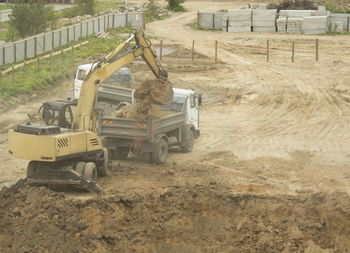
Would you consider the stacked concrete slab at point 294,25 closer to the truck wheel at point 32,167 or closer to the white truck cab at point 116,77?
the white truck cab at point 116,77

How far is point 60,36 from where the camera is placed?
40.0 meters

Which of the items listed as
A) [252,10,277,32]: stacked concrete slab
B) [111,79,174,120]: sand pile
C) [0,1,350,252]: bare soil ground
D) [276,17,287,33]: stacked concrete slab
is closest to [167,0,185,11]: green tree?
[252,10,277,32]: stacked concrete slab

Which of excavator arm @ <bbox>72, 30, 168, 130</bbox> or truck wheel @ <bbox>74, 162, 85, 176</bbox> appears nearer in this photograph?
truck wheel @ <bbox>74, 162, 85, 176</bbox>

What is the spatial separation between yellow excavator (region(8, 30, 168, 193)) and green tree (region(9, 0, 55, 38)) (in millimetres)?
25063

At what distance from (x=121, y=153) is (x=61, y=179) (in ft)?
14.6

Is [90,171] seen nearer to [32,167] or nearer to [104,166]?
[104,166]

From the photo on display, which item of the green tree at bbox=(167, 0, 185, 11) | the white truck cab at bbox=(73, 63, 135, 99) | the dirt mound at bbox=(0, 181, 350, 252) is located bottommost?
the dirt mound at bbox=(0, 181, 350, 252)

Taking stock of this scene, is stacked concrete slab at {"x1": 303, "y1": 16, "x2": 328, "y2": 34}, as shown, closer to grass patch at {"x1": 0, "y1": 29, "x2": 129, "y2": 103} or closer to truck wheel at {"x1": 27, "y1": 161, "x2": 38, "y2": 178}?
grass patch at {"x1": 0, "y1": 29, "x2": 129, "y2": 103}

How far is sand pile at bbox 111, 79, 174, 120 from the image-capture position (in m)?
18.5

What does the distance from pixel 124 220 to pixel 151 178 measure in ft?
10.5

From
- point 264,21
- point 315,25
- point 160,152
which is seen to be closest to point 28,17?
point 264,21

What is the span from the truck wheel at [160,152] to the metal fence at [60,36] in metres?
17.9

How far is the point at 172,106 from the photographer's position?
21.1 meters

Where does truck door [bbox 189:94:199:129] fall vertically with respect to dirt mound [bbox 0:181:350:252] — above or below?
above
